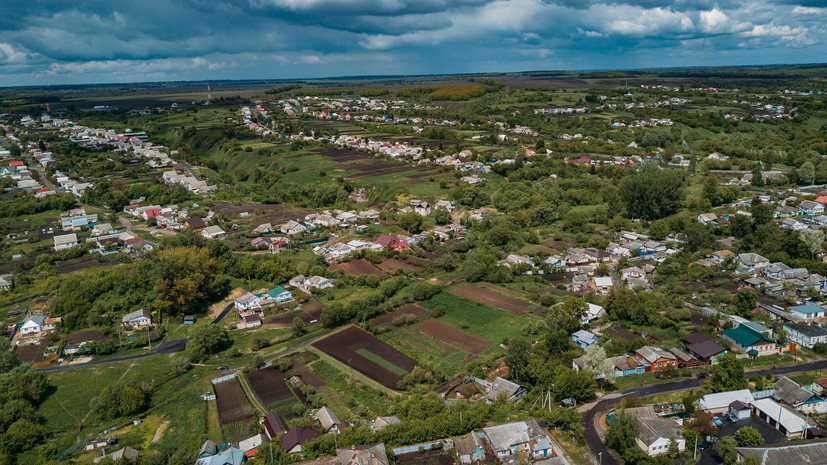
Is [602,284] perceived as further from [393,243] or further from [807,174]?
[807,174]

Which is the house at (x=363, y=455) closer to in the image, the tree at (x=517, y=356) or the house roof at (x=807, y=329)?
the tree at (x=517, y=356)

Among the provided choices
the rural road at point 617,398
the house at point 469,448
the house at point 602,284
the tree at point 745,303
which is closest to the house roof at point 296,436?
the house at point 469,448

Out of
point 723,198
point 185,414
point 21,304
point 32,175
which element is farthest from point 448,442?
point 32,175

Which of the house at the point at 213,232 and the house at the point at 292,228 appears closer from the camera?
the house at the point at 213,232

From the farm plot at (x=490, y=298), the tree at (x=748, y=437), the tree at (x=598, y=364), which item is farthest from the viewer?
the farm plot at (x=490, y=298)

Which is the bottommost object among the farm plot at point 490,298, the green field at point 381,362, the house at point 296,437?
the green field at point 381,362

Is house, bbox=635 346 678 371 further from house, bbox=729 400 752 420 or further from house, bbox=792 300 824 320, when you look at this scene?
house, bbox=792 300 824 320

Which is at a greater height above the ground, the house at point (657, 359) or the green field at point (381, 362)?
the house at point (657, 359)

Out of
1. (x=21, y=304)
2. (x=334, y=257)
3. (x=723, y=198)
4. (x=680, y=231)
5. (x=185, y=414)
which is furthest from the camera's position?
(x=723, y=198)

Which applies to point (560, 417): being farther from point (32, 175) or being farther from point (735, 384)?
point (32, 175)
